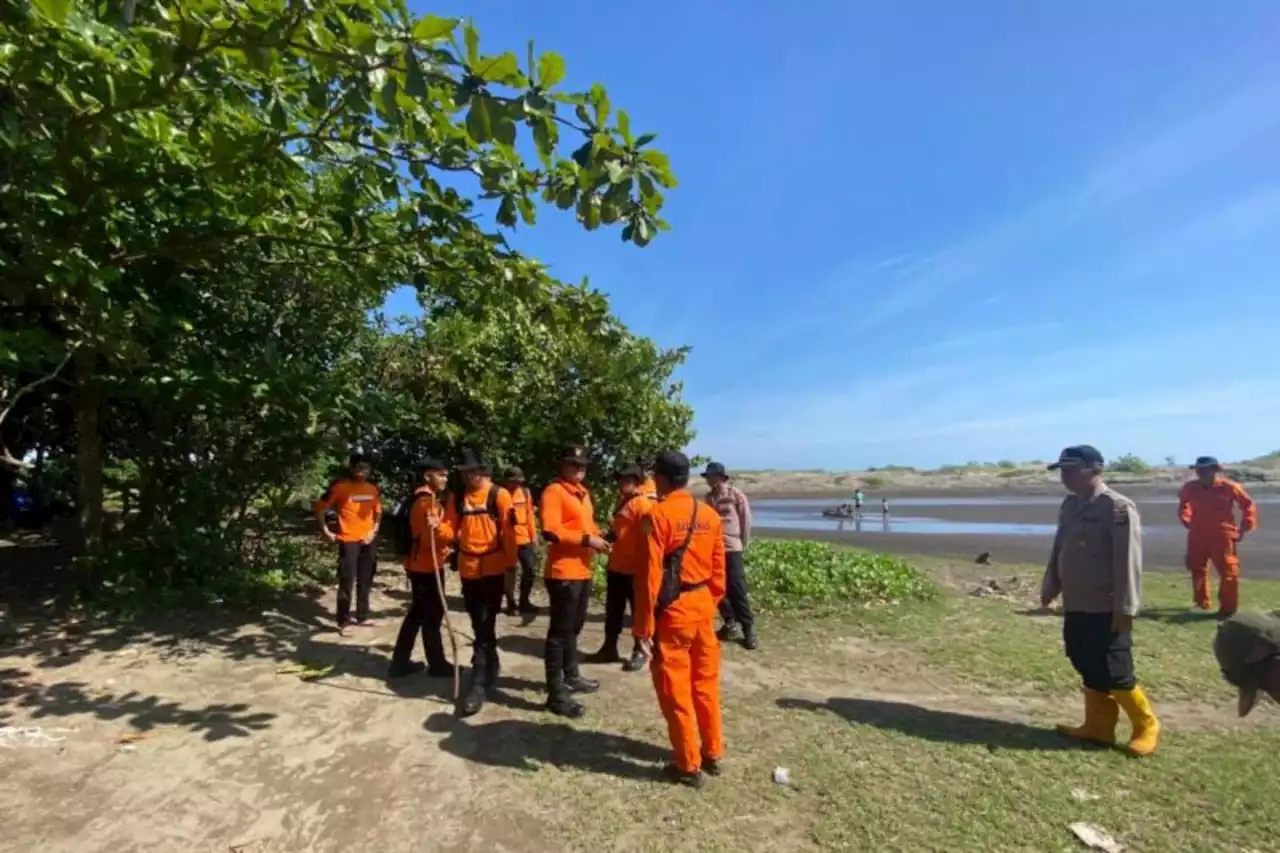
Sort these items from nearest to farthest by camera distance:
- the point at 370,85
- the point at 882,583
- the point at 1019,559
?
the point at 370,85, the point at 882,583, the point at 1019,559

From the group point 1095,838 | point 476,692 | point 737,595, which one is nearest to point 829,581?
point 737,595

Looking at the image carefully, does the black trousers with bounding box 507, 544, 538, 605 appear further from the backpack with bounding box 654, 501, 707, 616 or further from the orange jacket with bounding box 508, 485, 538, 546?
the backpack with bounding box 654, 501, 707, 616

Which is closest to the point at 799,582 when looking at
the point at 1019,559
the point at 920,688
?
the point at 920,688

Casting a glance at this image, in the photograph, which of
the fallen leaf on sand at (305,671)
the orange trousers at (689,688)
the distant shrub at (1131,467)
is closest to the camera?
the orange trousers at (689,688)

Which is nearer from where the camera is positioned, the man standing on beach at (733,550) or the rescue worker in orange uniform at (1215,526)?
the man standing on beach at (733,550)

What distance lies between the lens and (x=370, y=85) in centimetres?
301

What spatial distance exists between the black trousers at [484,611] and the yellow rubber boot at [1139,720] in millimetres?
4358

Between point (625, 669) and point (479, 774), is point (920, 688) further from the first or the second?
point (479, 774)

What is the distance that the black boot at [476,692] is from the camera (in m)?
5.44

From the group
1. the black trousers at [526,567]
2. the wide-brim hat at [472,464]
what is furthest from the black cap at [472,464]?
the black trousers at [526,567]

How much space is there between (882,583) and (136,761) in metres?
7.98

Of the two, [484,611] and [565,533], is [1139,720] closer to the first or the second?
[565,533]

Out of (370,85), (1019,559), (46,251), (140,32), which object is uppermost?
(140,32)

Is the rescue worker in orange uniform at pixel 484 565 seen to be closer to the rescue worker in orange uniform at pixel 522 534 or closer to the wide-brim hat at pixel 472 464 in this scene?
the wide-brim hat at pixel 472 464
